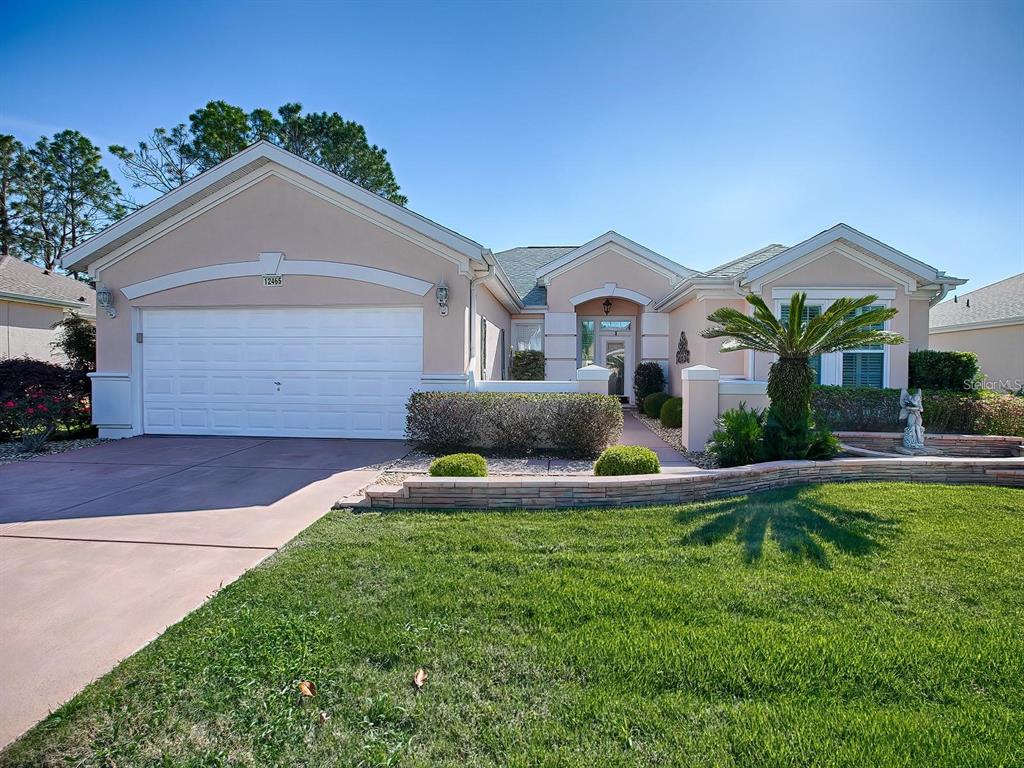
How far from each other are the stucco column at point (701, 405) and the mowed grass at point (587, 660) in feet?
15.0

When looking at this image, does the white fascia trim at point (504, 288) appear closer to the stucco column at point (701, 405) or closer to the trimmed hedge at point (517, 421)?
the trimmed hedge at point (517, 421)

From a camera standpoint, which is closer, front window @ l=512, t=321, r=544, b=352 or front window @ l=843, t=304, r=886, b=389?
front window @ l=843, t=304, r=886, b=389

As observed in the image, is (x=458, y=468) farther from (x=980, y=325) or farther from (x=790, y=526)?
(x=980, y=325)

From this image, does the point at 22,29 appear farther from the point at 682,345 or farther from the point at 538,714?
the point at 682,345

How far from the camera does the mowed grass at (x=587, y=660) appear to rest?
2.18m

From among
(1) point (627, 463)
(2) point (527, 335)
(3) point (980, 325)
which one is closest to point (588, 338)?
(2) point (527, 335)

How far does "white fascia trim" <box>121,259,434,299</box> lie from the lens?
31.4 ft

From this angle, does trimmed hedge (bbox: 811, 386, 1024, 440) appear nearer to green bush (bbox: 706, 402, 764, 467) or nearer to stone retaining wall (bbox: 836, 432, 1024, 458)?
stone retaining wall (bbox: 836, 432, 1024, 458)

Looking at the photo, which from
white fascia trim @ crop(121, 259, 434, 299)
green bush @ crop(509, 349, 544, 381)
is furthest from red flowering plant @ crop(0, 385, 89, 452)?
green bush @ crop(509, 349, 544, 381)

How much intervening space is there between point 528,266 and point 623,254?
4.60m

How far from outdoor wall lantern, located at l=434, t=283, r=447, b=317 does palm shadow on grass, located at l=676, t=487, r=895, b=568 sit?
5.92m

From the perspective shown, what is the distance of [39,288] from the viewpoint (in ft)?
49.3

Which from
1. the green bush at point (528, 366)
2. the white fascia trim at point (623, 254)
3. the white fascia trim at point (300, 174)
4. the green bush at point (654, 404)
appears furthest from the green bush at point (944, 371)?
the white fascia trim at point (300, 174)

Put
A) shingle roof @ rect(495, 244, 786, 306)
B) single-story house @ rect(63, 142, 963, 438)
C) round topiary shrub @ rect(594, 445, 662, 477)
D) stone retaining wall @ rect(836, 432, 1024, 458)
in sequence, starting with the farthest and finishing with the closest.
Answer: shingle roof @ rect(495, 244, 786, 306) → single-story house @ rect(63, 142, 963, 438) → stone retaining wall @ rect(836, 432, 1024, 458) → round topiary shrub @ rect(594, 445, 662, 477)
